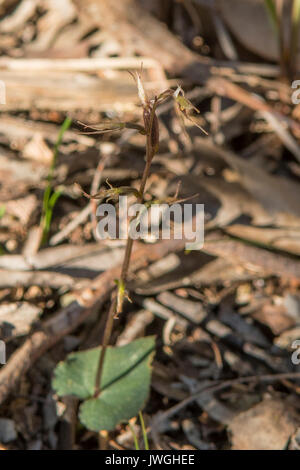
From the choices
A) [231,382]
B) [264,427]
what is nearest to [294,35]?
[231,382]

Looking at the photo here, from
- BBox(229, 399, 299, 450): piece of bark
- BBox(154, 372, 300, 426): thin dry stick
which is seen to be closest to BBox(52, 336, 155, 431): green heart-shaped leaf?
BBox(154, 372, 300, 426): thin dry stick

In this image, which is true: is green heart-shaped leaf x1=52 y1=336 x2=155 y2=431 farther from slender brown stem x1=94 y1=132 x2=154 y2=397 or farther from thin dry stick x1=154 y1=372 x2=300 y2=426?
thin dry stick x1=154 y1=372 x2=300 y2=426

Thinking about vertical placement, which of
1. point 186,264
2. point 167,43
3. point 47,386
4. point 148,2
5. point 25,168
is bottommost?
point 47,386

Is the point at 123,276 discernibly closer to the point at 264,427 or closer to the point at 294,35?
the point at 264,427

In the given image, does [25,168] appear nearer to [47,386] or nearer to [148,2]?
[47,386]

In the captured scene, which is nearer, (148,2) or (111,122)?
(111,122)

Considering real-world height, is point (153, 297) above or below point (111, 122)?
below
